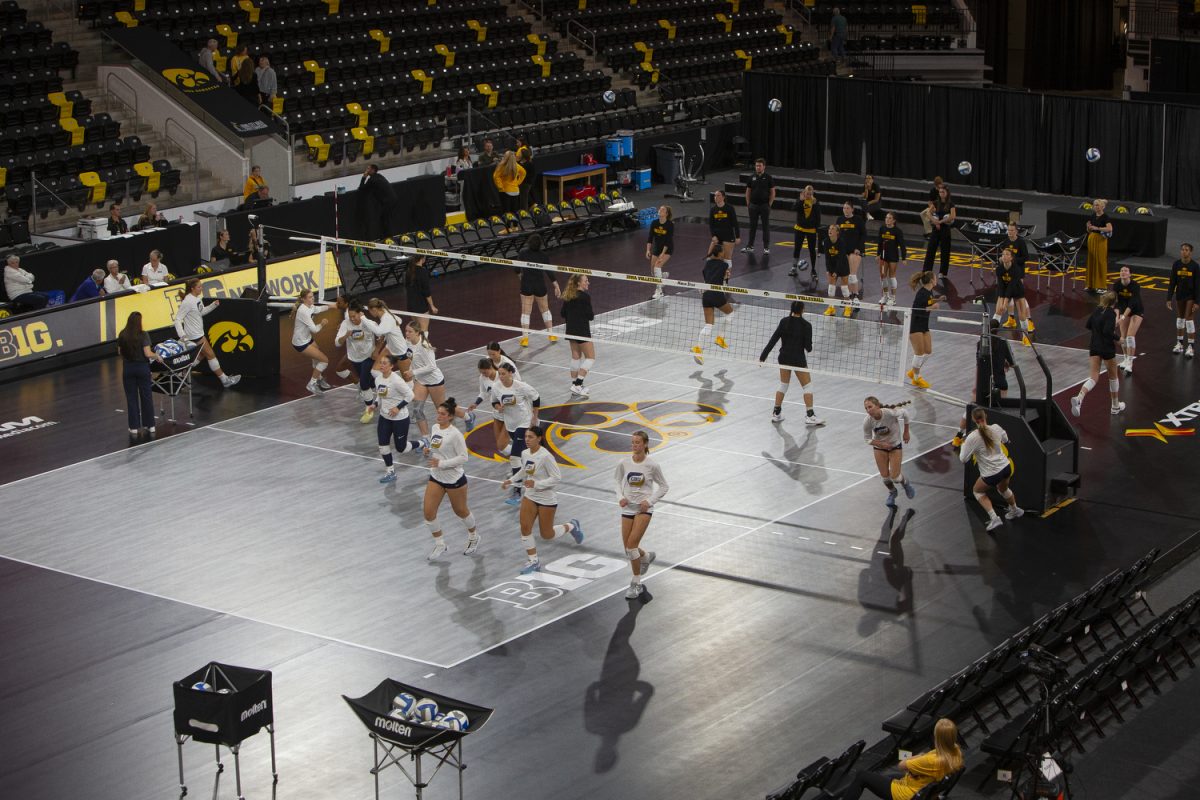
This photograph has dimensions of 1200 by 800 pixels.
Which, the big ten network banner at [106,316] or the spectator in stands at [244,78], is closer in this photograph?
the big ten network banner at [106,316]

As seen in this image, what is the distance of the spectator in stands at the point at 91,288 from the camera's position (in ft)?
91.6

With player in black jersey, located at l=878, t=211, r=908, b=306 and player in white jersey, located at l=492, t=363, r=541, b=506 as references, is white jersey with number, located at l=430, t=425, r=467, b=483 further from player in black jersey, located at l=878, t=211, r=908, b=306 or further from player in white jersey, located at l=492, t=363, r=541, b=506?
player in black jersey, located at l=878, t=211, r=908, b=306

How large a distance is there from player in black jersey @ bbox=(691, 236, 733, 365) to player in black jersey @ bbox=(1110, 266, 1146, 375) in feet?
19.3

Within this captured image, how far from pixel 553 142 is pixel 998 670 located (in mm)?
26670

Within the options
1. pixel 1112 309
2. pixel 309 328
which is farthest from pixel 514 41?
pixel 1112 309

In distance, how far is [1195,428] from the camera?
22.8 meters

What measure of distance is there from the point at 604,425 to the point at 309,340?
15.8 ft

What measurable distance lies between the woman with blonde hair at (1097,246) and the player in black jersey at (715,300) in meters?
6.80

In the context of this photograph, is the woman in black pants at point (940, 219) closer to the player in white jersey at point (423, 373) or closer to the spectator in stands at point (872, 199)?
the spectator in stands at point (872, 199)

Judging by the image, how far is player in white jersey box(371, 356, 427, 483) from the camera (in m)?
A: 20.6

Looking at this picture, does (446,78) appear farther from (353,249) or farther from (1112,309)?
(1112,309)

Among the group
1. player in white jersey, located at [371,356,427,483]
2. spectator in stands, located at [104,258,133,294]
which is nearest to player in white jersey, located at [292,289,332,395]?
player in white jersey, located at [371,356,427,483]

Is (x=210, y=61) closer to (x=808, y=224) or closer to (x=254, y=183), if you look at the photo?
(x=254, y=183)

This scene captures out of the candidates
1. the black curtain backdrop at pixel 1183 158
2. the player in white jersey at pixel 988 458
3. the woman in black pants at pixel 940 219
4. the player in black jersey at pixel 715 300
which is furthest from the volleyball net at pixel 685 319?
the black curtain backdrop at pixel 1183 158
